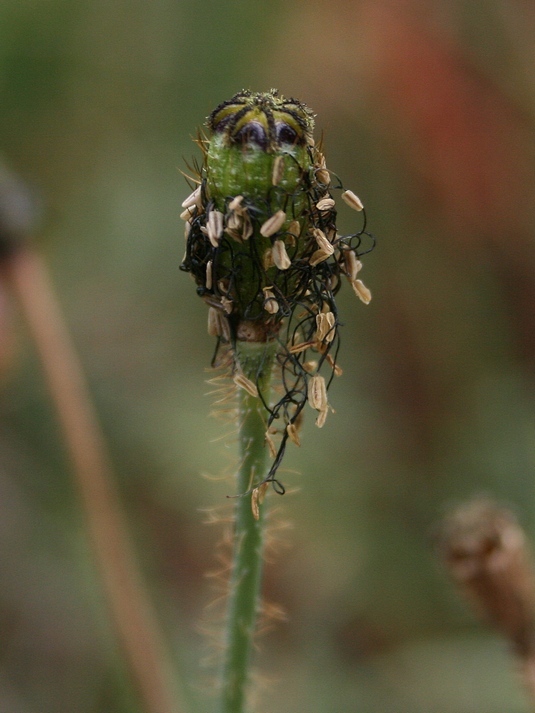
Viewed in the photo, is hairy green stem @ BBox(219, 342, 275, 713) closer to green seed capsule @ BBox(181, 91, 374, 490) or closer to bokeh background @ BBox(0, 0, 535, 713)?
green seed capsule @ BBox(181, 91, 374, 490)

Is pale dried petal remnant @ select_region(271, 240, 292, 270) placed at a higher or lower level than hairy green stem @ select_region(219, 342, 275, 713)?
higher

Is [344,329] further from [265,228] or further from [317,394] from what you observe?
[265,228]

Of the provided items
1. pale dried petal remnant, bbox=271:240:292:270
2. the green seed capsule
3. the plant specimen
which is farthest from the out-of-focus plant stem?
pale dried petal remnant, bbox=271:240:292:270

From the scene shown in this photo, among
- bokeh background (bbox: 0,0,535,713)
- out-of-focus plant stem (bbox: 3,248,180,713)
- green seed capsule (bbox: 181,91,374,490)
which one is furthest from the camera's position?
bokeh background (bbox: 0,0,535,713)

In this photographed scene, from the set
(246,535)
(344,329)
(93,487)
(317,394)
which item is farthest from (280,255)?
(344,329)

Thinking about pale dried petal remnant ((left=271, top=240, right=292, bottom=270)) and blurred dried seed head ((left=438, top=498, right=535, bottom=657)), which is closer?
pale dried petal remnant ((left=271, top=240, right=292, bottom=270))

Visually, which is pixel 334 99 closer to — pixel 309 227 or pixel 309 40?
pixel 309 40

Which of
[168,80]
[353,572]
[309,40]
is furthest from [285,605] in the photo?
[309,40]
